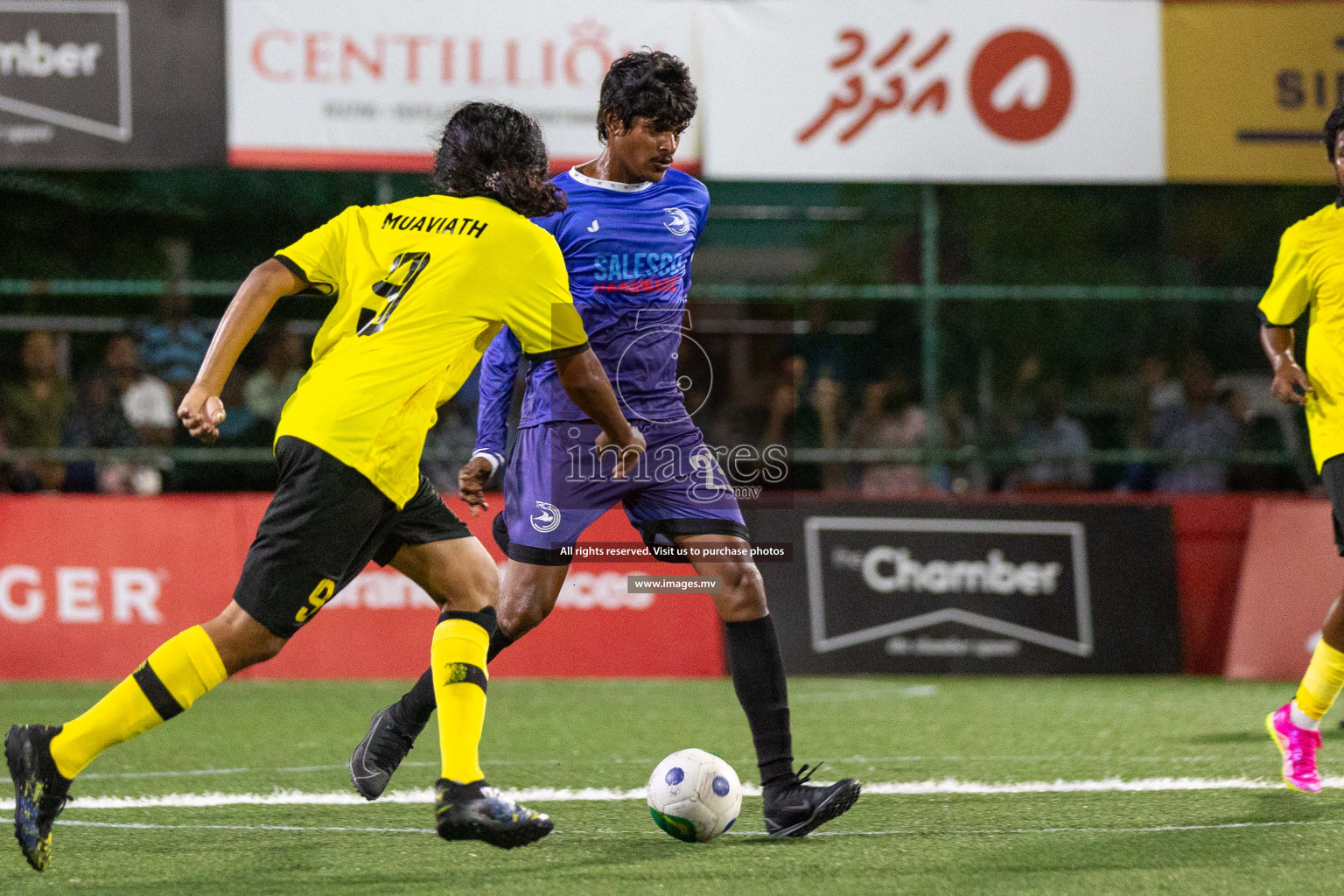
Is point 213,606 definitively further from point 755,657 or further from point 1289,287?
point 1289,287

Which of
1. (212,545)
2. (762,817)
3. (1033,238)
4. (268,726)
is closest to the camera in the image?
(762,817)

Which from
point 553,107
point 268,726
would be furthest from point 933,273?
point 268,726

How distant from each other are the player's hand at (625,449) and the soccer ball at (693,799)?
833 millimetres

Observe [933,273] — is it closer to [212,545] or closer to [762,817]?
[212,545]

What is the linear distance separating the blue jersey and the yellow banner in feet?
23.4

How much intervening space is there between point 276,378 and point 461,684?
692cm

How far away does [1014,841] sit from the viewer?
172 inches

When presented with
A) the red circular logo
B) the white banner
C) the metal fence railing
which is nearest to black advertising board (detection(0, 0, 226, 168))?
the metal fence railing

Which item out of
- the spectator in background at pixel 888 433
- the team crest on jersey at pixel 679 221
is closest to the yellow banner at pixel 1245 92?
the spectator in background at pixel 888 433

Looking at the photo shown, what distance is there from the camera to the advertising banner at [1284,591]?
950 centimetres

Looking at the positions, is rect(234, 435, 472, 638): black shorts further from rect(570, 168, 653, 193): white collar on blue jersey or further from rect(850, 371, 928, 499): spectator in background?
rect(850, 371, 928, 499): spectator in background

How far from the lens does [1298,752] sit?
17.5 feet

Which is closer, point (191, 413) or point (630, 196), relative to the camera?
point (191, 413)

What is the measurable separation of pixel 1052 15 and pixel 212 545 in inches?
266
